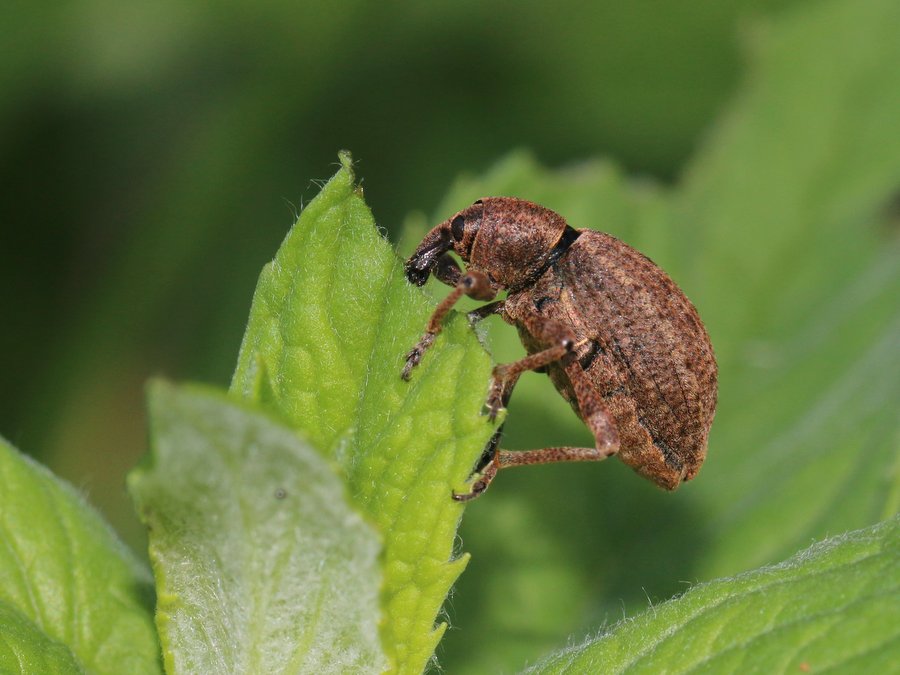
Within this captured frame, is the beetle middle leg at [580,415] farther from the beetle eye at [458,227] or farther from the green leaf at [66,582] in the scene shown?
the green leaf at [66,582]

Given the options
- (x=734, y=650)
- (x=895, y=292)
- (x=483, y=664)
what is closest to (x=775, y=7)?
(x=895, y=292)

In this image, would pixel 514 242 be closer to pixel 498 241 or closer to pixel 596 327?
pixel 498 241

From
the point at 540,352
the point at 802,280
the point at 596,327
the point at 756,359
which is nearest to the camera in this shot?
the point at 540,352

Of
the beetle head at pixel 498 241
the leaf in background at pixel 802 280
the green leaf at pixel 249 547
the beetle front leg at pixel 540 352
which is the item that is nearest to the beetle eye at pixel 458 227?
the beetle head at pixel 498 241

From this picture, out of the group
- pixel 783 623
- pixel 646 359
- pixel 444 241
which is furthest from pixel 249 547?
pixel 444 241

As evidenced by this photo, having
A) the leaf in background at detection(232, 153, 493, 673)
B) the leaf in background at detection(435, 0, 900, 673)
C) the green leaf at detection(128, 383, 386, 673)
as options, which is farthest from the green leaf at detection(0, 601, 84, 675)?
the leaf in background at detection(435, 0, 900, 673)

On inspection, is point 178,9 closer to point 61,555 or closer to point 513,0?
point 513,0
